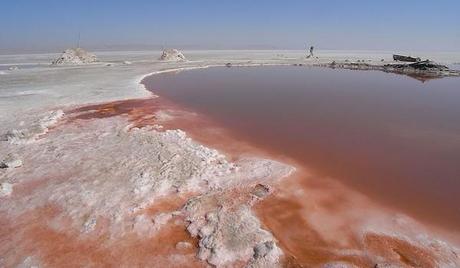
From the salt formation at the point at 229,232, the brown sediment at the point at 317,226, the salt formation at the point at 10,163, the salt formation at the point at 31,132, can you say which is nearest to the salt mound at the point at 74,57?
the salt formation at the point at 31,132

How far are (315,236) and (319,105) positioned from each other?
32.7ft

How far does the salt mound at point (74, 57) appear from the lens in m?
35.8

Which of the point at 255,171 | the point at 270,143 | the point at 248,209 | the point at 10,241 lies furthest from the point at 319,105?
the point at 10,241

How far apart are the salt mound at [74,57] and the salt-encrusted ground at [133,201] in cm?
2752

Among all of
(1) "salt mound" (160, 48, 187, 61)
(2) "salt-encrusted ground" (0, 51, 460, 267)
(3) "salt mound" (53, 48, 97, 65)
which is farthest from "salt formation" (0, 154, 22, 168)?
(1) "salt mound" (160, 48, 187, 61)

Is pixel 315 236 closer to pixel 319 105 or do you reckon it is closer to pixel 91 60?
pixel 319 105

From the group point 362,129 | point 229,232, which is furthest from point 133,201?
point 362,129

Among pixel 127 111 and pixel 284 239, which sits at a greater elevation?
pixel 127 111

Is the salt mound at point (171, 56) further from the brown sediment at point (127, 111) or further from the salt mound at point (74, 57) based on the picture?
the brown sediment at point (127, 111)

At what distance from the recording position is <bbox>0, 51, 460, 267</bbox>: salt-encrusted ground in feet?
16.7

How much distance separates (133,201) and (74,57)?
34.0m

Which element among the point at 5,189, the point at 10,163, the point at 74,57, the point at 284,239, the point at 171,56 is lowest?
the point at 284,239

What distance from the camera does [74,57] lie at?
36.6 m

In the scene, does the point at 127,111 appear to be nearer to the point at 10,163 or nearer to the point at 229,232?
the point at 10,163
